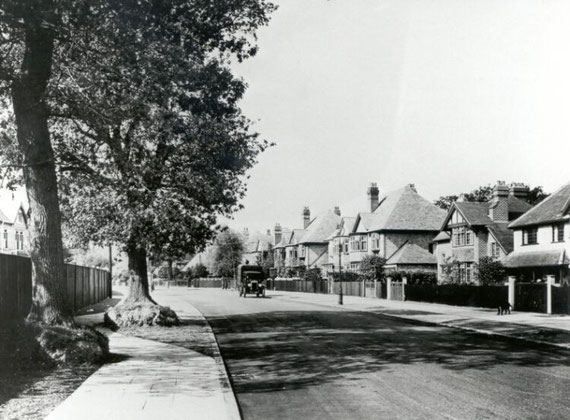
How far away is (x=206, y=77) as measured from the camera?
1582 centimetres

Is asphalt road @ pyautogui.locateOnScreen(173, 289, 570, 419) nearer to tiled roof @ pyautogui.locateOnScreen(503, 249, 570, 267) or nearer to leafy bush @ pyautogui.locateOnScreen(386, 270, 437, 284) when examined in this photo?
tiled roof @ pyautogui.locateOnScreen(503, 249, 570, 267)

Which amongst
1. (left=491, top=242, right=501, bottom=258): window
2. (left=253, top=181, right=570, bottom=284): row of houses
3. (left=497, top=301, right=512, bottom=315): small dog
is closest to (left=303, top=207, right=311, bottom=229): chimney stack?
(left=253, top=181, right=570, bottom=284): row of houses

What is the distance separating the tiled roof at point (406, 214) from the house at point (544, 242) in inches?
806

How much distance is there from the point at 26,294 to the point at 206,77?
26.6 feet

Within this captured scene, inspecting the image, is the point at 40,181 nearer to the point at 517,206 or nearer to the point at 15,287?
the point at 15,287

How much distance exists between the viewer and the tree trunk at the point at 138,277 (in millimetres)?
21922

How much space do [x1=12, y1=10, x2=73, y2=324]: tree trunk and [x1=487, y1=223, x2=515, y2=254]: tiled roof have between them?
129 feet

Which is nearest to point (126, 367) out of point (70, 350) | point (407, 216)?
point (70, 350)

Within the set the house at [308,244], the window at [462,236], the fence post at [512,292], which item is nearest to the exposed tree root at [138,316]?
the fence post at [512,292]

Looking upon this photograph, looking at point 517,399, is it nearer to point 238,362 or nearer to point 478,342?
point 238,362

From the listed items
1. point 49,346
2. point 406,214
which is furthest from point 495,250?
point 49,346

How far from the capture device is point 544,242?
39.3 meters

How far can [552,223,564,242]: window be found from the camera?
37719 millimetres

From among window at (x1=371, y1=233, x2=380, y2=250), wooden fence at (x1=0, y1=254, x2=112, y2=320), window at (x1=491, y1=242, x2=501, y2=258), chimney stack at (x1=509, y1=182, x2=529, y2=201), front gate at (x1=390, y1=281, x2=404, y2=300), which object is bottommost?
front gate at (x1=390, y1=281, x2=404, y2=300)
